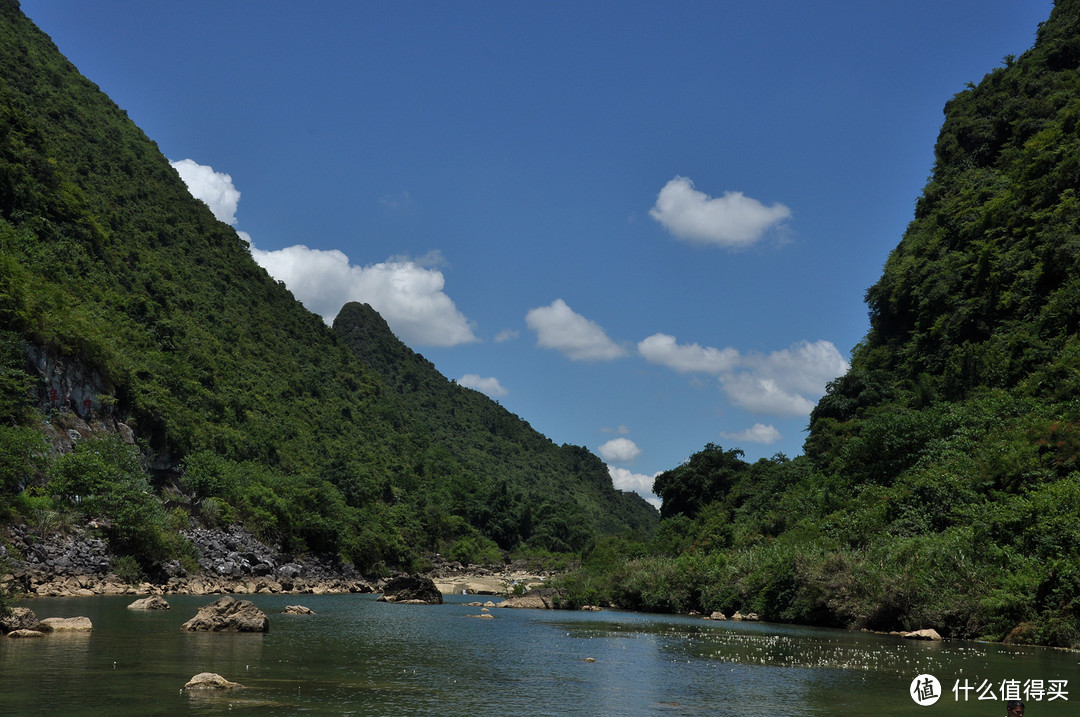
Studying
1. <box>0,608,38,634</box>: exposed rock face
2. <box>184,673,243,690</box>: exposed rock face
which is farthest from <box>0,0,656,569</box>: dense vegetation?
<box>184,673,243,690</box>: exposed rock face

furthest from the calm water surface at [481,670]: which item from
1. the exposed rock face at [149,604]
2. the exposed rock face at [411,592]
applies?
the exposed rock face at [411,592]

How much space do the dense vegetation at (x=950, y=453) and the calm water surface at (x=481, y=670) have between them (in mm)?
4114

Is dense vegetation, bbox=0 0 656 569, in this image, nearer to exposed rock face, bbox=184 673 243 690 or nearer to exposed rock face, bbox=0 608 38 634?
exposed rock face, bbox=0 608 38 634

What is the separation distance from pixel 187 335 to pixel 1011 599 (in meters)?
97.9

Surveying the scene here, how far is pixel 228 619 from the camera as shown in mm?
31125

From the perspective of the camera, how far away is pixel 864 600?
133 ft

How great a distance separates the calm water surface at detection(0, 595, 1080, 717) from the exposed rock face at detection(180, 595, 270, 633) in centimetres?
91

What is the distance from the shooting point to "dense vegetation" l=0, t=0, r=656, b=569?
53500 mm

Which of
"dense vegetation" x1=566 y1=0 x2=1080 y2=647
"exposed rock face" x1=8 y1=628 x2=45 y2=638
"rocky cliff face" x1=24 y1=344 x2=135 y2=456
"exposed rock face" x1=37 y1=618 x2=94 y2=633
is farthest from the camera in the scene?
"rocky cliff face" x1=24 y1=344 x2=135 y2=456

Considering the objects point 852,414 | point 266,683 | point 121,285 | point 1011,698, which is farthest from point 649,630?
point 121,285

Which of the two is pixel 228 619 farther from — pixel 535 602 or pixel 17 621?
pixel 535 602

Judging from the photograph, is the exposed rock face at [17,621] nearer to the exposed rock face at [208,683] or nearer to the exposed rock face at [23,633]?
the exposed rock face at [23,633]

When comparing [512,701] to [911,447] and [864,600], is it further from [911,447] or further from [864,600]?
[911,447]

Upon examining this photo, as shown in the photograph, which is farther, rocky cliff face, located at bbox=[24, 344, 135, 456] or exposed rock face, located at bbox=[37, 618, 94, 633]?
rocky cliff face, located at bbox=[24, 344, 135, 456]
